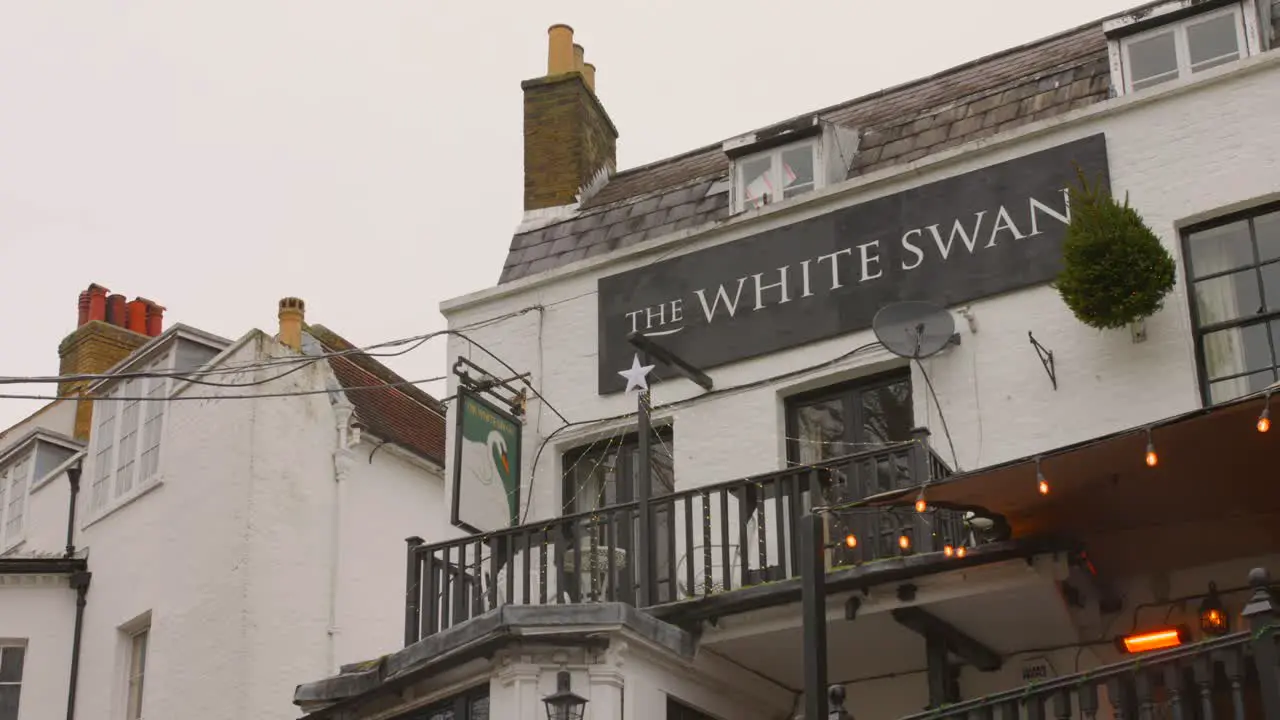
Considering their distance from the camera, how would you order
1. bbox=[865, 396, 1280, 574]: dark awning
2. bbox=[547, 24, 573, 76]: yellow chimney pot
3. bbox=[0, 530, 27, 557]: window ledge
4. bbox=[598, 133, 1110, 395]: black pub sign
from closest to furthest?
bbox=[865, 396, 1280, 574]: dark awning → bbox=[598, 133, 1110, 395]: black pub sign → bbox=[547, 24, 573, 76]: yellow chimney pot → bbox=[0, 530, 27, 557]: window ledge

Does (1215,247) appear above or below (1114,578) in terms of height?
above

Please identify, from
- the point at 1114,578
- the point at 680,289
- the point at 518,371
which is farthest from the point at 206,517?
the point at 1114,578

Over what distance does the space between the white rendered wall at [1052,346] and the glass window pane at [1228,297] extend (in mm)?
211

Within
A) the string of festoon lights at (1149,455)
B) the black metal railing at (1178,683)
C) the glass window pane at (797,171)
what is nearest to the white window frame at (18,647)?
the glass window pane at (797,171)

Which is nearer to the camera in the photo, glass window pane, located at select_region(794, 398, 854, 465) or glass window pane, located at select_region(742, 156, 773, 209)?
glass window pane, located at select_region(794, 398, 854, 465)

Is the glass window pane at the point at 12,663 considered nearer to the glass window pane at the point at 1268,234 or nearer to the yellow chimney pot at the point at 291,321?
the yellow chimney pot at the point at 291,321

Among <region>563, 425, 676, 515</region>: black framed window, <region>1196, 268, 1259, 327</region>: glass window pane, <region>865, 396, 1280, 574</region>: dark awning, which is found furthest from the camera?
<region>563, 425, 676, 515</region>: black framed window

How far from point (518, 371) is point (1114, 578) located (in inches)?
252

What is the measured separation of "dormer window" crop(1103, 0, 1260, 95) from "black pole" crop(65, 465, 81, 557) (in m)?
14.3

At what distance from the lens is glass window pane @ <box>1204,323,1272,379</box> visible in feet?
44.6

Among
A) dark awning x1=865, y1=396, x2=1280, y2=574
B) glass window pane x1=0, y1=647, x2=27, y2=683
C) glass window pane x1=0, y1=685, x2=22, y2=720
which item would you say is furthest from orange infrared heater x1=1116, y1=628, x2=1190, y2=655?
glass window pane x1=0, y1=647, x2=27, y2=683

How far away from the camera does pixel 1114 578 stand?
513 inches

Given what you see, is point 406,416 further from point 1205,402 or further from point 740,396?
point 1205,402

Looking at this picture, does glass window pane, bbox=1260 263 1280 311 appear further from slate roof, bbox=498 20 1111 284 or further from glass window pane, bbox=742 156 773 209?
glass window pane, bbox=742 156 773 209
